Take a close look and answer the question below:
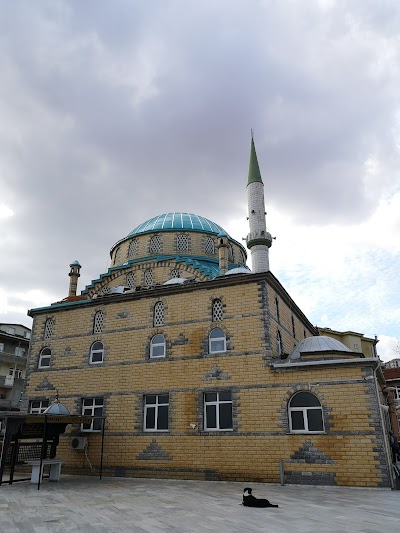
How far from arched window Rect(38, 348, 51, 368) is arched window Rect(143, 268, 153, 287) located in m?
6.40

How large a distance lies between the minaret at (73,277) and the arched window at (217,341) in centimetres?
1125

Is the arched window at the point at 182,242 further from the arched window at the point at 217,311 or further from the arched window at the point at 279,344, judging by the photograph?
the arched window at the point at 279,344

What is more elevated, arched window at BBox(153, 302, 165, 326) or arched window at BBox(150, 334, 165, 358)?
arched window at BBox(153, 302, 165, 326)

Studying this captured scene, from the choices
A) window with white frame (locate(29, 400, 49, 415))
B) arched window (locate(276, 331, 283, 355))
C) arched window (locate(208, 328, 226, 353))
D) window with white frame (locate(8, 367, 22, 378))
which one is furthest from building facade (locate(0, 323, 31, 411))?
arched window (locate(276, 331, 283, 355))

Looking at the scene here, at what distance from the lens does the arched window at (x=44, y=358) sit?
2013cm

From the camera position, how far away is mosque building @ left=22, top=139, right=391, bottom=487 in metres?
13.9

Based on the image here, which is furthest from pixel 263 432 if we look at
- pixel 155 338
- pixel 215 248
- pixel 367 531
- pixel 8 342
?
pixel 8 342

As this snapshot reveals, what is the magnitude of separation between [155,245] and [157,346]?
9673mm

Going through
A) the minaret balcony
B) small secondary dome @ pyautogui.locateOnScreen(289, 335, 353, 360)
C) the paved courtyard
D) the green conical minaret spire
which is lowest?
the paved courtyard

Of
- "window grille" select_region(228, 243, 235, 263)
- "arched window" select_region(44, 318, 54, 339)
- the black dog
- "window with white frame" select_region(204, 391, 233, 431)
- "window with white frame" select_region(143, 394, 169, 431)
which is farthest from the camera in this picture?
"window grille" select_region(228, 243, 235, 263)

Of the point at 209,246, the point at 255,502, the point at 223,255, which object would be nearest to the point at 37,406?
the point at 223,255

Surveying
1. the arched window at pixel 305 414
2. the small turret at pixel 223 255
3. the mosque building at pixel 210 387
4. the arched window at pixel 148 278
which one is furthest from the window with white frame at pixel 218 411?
the arched window at pixel 148 278

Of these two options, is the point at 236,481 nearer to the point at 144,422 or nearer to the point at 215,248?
the point at 144,422

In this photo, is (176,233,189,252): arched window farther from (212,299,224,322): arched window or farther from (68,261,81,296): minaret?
(212,299,224,322): arched window
